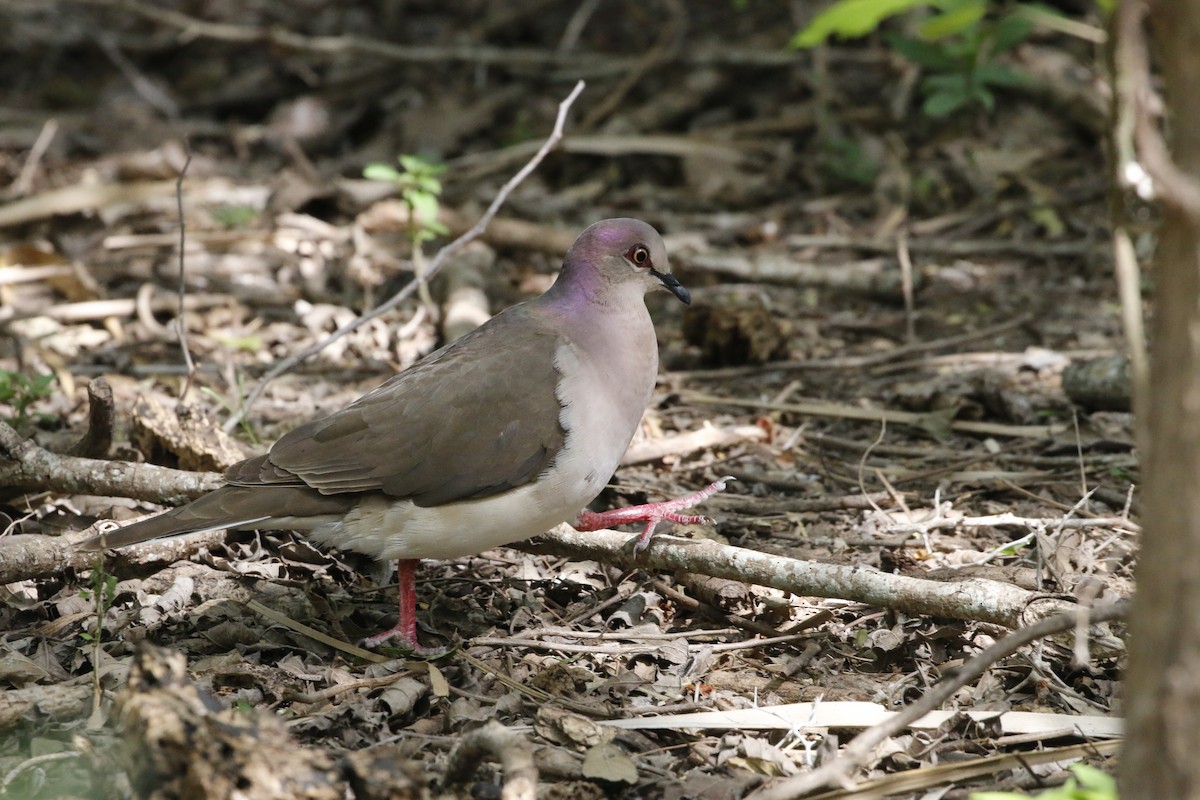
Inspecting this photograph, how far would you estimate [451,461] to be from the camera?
13.8 ft

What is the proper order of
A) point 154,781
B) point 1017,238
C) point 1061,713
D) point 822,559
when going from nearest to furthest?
point 154,781, point 1061,713, point 822,559, point 1017,238

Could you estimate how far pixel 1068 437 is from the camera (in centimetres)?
560

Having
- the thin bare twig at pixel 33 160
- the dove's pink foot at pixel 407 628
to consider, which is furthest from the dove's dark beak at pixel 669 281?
the thin bare twig at pixel 33 160

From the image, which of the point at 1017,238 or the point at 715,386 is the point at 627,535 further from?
the point at 1017,238

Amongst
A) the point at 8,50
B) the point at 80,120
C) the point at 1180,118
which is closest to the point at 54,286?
the point at 80,120

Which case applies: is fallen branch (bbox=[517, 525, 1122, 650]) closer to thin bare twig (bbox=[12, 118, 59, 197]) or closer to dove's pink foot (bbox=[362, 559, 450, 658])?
dove's pink foot (bbox=[362, 559, 450, 658])

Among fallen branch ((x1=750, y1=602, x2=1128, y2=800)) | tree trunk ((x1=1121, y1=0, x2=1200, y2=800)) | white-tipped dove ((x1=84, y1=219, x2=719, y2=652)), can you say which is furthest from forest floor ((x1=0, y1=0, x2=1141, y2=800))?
tree trunk ((x1=1121, y1=0, x2=1200, y2=800))

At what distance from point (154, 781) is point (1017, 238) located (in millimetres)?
6913

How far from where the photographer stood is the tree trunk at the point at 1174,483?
2.03 metres

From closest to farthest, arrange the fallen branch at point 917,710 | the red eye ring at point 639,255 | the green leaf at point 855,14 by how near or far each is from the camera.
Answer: the green leaf at point 855,14, the fallen branch at point 917,710, the red eye ring at point 639,255

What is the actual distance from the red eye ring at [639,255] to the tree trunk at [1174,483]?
2.80 meters

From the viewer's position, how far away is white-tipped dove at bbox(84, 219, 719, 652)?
417 centimetres

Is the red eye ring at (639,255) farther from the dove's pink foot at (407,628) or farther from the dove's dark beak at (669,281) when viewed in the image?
the dove's pink foot at (407,628)

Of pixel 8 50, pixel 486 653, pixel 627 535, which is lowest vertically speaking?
pixel 486 653
